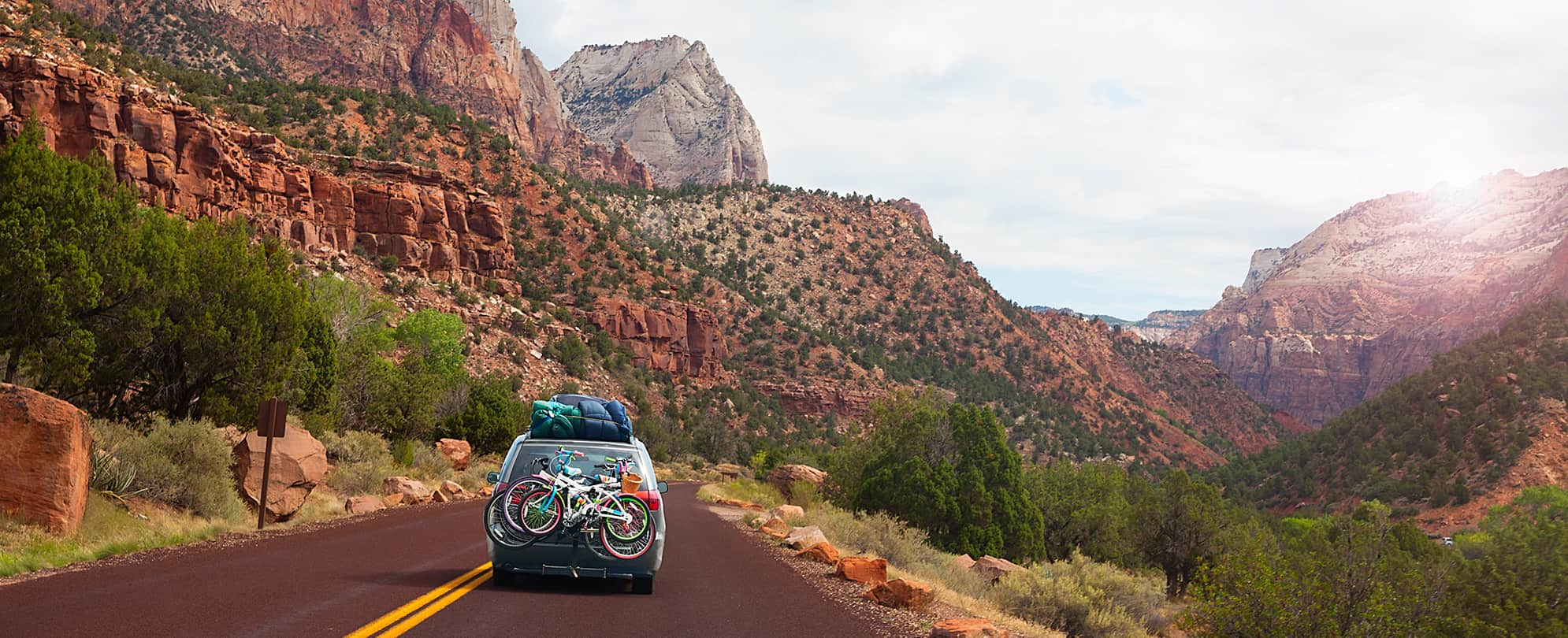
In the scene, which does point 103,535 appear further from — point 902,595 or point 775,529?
point 775,529

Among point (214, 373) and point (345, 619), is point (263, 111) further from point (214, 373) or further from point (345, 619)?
point (345, 619)

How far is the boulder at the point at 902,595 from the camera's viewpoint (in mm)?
11109

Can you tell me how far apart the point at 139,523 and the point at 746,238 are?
89.2m

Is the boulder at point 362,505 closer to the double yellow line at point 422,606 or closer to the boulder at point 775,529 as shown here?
Result: the boulder at point 775,529

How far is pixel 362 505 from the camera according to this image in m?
22.3

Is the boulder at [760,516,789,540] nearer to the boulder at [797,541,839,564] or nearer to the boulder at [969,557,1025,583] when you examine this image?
the boulder at [797,541,839,564]

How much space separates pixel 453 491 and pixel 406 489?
15.5 feet

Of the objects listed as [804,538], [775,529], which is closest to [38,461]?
[804,538]

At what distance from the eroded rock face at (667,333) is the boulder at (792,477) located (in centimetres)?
3471

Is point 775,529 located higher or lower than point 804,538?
lower

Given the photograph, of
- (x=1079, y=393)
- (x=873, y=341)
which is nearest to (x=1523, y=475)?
(x=1079, y=393)

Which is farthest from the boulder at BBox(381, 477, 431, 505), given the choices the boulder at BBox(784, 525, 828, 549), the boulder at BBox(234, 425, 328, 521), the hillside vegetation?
the hillside vegetation

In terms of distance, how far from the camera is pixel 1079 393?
10081 cm

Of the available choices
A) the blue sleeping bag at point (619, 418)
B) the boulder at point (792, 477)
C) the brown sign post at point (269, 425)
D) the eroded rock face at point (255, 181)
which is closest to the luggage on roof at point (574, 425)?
the blue sleeping bag at point (619, 418)
